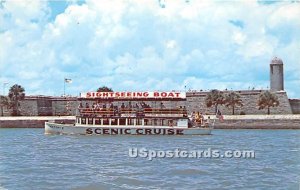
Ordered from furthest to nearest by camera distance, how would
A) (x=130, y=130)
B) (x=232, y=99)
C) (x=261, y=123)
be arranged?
(x=232, y=99), (x=261, y=123), (x=130, y=130)

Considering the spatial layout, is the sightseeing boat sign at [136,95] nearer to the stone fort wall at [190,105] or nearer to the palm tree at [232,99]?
the stone fort wall at [190,105]

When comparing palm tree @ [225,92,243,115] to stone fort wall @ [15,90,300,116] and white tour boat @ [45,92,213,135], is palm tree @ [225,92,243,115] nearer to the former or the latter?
stone fort wall @ [15,90,300,116]

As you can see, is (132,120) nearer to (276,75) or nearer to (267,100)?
(267,100)

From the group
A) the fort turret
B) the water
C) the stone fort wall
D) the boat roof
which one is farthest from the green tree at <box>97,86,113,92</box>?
the water

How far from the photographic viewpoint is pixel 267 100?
217 ft

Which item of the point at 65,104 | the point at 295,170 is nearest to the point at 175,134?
the point at 295,170

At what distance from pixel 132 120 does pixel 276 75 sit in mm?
38304

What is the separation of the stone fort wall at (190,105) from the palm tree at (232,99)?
Result: 96 centimetres

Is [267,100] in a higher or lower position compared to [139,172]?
higher

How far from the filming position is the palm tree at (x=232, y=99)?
67.6 meters

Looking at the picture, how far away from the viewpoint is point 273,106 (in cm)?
6719

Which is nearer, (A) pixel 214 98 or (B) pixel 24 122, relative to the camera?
(B) pixel 24 122

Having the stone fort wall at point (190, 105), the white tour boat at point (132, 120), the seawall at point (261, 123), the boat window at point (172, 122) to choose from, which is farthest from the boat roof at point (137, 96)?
the stone fort wall at point (190, 105)

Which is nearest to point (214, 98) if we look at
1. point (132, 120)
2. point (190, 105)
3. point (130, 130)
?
point (190, 105)
